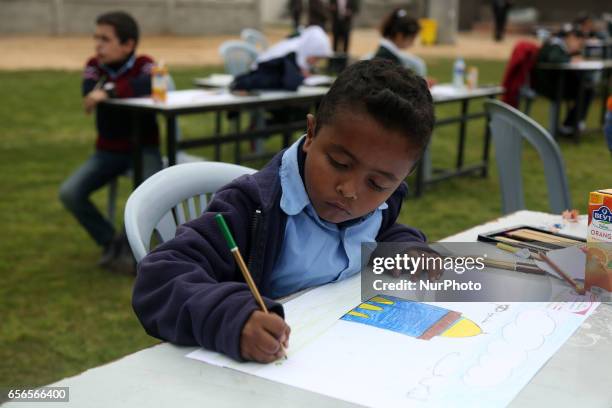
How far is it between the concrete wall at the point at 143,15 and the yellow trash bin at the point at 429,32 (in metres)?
4.87

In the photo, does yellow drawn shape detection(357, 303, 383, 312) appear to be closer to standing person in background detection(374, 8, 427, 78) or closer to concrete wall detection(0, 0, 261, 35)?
standing person in background detection(374, 8, 427, 78)

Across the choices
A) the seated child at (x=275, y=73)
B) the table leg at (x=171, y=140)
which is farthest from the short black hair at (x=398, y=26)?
the table leg at (x=171, y=140)

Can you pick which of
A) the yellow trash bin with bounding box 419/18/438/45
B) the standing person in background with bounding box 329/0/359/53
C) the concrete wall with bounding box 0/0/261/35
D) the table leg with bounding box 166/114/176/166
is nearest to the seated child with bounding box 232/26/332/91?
the table leg with bounding box 166/114/176/166

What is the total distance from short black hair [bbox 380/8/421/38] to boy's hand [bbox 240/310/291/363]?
5.07 meters

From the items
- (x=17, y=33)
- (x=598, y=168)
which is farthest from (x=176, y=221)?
(x=17, y=33)

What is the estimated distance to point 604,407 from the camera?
949 mm

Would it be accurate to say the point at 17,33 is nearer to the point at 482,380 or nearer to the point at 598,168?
the point at 598,168

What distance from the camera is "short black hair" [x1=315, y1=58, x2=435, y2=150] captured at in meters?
1.27

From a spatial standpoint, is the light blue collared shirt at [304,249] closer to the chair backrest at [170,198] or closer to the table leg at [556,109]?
the chair backrest at [170,198]

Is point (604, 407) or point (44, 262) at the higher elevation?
point (604, 407)

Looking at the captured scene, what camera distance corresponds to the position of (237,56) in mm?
7020

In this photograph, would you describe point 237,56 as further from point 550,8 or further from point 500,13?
point 550,8

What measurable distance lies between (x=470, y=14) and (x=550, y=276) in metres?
30.3

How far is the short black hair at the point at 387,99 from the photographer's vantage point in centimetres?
127
